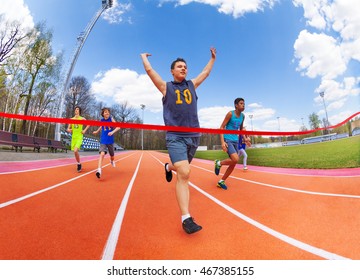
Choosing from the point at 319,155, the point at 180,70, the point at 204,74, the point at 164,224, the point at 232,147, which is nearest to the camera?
the point at 164,224

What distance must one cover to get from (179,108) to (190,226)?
928 mm

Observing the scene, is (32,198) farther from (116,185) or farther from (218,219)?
(218,219)

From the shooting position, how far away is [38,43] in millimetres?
2006

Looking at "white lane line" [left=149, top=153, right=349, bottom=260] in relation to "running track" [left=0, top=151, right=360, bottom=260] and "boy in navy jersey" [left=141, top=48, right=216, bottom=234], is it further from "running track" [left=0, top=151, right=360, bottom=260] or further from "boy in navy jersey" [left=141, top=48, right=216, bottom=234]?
"boy in navy jersey" [left=141, top=48, right=216, bottom=234]

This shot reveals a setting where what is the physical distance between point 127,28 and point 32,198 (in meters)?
2.12

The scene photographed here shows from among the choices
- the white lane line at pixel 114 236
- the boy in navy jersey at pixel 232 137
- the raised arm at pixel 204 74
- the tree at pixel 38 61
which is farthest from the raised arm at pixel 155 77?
the boy in navy jersey at pixel 232 137

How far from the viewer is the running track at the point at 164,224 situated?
112cm

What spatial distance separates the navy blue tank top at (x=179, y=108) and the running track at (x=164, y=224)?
2.60 feet

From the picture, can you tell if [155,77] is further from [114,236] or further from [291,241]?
[291,241]

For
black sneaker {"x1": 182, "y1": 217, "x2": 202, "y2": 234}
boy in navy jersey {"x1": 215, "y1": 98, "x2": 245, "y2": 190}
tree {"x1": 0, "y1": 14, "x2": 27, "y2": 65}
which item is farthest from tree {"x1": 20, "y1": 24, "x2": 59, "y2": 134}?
boy in navy jersey {"x1": 215, "y1": 98, "x2": 245, "y2": 190}

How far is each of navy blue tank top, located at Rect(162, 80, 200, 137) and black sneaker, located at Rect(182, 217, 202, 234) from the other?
0.67m

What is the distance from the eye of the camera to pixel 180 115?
5.15ft

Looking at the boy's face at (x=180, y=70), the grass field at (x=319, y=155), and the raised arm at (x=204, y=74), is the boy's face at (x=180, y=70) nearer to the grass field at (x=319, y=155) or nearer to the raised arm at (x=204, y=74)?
the raised arm at (x=204, y=74)

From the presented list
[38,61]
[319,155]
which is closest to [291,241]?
[38,61]
